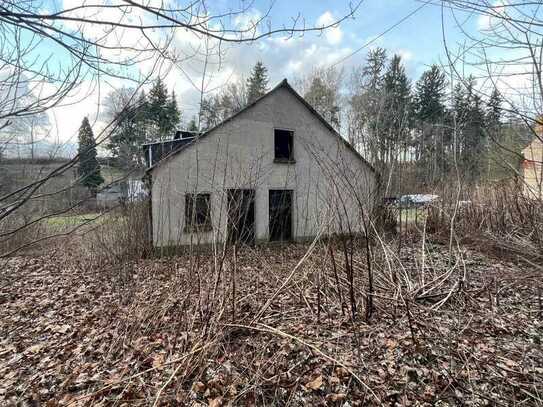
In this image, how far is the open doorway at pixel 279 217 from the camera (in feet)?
37.7

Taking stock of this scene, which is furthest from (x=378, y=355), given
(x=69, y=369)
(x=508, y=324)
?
(x=69, y=369)

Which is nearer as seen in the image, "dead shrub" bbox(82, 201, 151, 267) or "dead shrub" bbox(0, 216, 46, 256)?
"dead shrub" bbox(0, 216, 46, 256)

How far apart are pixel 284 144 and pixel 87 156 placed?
10.5m

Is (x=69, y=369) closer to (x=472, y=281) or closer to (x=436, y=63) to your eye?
(x=436, y=63)

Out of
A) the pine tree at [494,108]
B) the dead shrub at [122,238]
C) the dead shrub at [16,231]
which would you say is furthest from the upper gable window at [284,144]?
the pine tree at [494,108]

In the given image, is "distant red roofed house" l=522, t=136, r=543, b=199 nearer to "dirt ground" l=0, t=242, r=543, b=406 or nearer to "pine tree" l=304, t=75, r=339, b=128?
"dirt ground" l=0, t=242, r=543, b=406

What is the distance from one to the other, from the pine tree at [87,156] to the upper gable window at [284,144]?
991cm

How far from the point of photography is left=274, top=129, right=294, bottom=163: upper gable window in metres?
11.8

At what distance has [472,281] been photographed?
229 inches

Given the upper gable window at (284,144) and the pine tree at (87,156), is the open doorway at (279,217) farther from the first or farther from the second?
the pine tree at (87,156)

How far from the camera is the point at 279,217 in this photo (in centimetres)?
1162

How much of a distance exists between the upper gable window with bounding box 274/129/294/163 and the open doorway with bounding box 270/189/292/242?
144cm

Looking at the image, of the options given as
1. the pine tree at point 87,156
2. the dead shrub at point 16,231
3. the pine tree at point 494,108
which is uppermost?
the pine tree at point 494,108

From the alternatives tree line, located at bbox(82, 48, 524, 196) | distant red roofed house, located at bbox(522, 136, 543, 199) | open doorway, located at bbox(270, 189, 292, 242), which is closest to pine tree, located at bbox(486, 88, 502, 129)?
tree line, located at bbox(82, 48, 524, 196)
